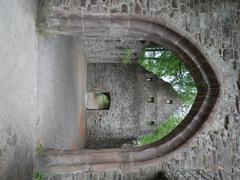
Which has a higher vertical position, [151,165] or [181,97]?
[181,97]

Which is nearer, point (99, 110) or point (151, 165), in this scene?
point (151, 165)

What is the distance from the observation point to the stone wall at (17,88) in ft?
12.7

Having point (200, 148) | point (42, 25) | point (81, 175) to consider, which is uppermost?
point (42, 25)

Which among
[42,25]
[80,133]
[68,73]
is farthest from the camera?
[80,133]

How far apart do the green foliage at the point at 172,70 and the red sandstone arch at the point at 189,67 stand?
161 inches

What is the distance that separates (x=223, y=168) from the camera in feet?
19.5

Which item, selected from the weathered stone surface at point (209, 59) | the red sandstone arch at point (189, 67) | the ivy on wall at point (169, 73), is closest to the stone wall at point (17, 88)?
the weathered stone surface at point (209, 59)

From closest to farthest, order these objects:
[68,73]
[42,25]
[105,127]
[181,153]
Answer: [42,25] < [181,153] < [68,73] < [105,127]

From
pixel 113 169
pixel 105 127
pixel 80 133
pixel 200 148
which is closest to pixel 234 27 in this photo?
pixel 200 148

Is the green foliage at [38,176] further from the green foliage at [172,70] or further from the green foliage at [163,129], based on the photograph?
→ the green foliage at [163,129]

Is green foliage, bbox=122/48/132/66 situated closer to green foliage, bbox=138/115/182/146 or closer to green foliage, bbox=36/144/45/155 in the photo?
green foliage, bbox=138/115/182/146

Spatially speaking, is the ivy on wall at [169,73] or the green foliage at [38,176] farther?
the ivy on wall at [169,73]

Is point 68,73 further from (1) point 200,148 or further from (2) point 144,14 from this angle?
(1) point 200,148

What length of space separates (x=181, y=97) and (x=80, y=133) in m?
4.30
